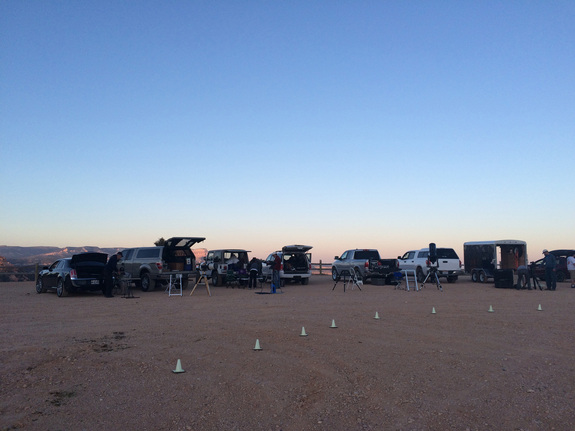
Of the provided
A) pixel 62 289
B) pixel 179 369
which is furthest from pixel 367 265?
pixel 179 369

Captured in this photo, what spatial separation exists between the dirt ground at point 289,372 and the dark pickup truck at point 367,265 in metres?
11.7

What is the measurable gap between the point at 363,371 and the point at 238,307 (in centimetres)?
754

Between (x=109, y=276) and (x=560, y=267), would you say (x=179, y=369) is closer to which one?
(x=109, y=276)

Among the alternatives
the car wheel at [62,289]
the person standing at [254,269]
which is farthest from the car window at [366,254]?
the car wheel at [62,289]

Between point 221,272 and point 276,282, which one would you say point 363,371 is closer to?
point 276,282

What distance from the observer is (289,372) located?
6395 mm

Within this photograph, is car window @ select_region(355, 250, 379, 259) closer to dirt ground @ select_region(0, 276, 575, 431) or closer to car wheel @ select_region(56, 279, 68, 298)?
dirt ground @ select_region(0, 276, 575, 431)

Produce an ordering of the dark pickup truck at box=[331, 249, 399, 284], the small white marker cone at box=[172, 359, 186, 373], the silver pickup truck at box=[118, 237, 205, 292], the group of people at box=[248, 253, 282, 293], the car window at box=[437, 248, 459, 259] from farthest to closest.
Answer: the car window at box=[437, 248, 459, 259]
the dark pickup truck at box=[331, 249, 399, 284]
the group of people at box=[248, 253, 282, 293]
the silver pickup truck at box=[118, 237, 205, 292]
the small white marker cone at box=[172, 359, 186, 373]

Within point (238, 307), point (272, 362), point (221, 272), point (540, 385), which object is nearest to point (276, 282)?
point (221, 272)

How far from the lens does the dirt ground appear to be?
15.9 ft

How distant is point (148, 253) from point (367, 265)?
406 inches

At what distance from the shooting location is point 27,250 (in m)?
122

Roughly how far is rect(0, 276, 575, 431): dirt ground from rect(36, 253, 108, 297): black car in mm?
6198

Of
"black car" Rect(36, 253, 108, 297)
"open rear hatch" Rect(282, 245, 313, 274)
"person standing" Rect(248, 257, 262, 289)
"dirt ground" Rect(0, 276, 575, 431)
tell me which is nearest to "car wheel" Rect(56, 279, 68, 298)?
"black car" Rect(36, 253, 108, 297)
